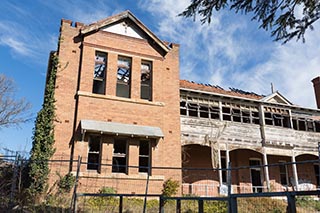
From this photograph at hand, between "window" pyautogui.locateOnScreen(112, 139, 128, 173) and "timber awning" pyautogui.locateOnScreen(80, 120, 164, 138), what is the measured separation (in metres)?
0.85

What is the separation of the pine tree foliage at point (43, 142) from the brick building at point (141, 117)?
1.12ft

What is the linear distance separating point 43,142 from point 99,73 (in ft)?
17.6

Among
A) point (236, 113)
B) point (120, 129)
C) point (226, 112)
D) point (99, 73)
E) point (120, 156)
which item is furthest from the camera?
point (226, 112)

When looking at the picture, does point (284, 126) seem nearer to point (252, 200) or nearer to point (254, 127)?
point (254, 127)

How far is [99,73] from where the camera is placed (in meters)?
18.5

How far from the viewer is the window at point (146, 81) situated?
18766 mm

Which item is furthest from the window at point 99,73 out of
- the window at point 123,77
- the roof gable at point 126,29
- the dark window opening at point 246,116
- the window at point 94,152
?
the dark window opening at point 246,116

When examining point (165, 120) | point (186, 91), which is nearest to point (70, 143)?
point (165, 120)

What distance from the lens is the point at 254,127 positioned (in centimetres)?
2269

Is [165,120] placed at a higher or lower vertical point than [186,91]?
lower

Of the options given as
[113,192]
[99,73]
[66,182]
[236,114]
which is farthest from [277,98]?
[66,182]

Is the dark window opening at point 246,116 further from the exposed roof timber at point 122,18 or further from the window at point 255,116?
the exposed roof timber at point 122,18

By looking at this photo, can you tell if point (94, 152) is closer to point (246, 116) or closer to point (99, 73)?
point (99, 73)

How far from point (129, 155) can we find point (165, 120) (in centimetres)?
322
